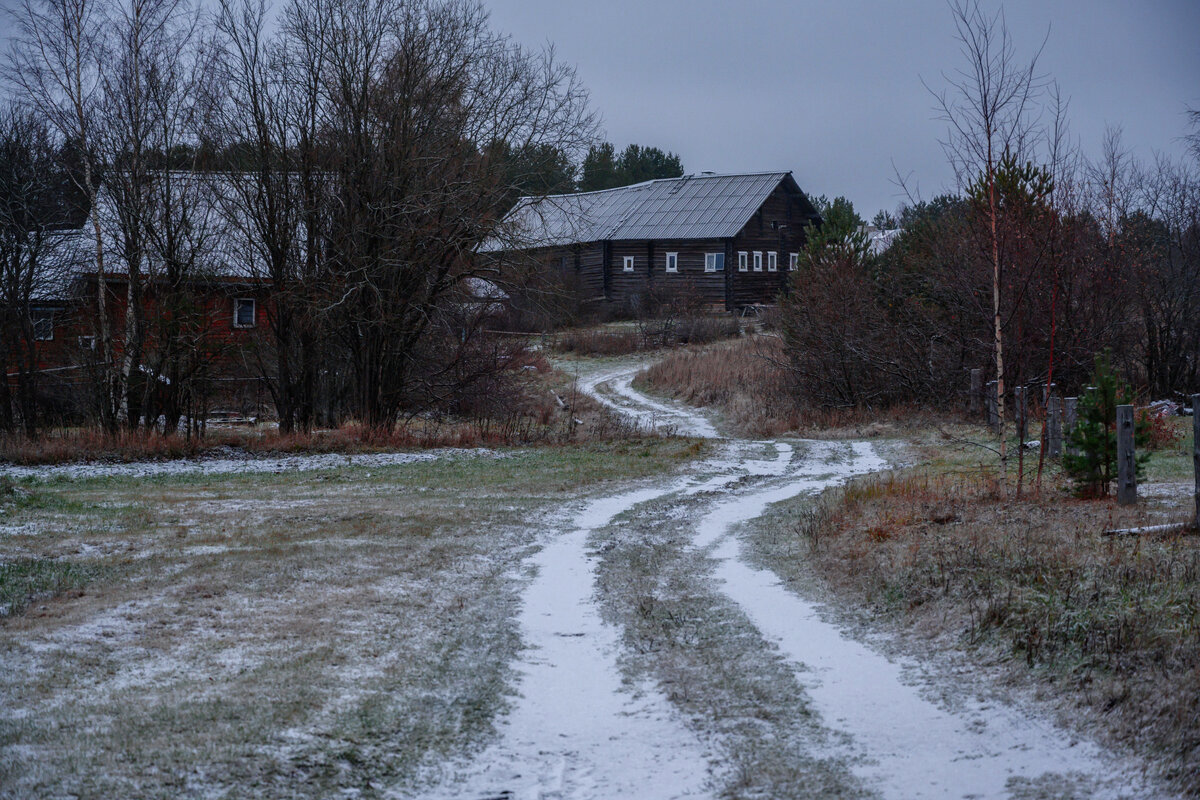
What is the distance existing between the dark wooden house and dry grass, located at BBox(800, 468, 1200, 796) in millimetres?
42715

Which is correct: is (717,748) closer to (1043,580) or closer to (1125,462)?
(1043,580)

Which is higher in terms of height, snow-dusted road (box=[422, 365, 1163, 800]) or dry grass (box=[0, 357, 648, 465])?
dry grass (box=[0, 357, 648, 465])

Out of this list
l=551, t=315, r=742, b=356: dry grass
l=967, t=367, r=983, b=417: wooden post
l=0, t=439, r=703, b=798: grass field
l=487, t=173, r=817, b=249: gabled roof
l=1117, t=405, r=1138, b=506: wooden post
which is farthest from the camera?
l=487, t=173, r=817, b=249: gabled roof

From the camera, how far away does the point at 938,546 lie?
10328 millimetres

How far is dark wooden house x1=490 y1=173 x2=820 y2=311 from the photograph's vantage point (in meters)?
57.2

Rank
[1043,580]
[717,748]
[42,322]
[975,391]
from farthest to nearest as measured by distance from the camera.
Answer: [42,322]
[975,391]
[1043,580]
[717,748]

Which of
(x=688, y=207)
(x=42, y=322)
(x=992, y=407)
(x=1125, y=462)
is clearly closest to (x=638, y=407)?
(x=992, y=407)

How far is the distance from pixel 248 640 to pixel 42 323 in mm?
26803

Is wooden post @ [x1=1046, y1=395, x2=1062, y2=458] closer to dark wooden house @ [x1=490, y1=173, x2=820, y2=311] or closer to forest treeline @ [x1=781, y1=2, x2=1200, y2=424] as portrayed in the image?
forest treeline @ [x1=781, y1=2, x2=1200, y2=424]

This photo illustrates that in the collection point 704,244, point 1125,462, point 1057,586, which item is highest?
point 704,244

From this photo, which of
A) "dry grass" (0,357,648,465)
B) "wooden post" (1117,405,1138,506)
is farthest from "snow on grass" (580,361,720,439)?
"wooden post" (1117,405,1138,506)

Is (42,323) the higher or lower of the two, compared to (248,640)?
higher

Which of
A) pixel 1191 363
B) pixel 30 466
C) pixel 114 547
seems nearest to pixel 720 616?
pixel 114 547

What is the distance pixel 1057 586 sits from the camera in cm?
797
